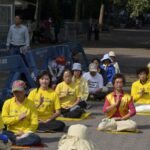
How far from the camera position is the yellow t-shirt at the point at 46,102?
11.6m

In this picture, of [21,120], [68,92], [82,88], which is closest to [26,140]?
[21,120]

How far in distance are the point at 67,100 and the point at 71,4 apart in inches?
2347

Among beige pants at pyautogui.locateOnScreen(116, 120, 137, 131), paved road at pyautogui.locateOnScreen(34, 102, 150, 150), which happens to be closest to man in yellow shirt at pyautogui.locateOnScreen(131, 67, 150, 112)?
paved road at pyautogui.locateOnScreen(34, 102, 150, 150)

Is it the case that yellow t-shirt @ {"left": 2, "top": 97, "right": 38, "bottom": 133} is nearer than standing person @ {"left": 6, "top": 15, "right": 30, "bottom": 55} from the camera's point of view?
Yes

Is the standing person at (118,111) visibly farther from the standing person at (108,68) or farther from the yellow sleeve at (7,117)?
the standing person at (108,68)

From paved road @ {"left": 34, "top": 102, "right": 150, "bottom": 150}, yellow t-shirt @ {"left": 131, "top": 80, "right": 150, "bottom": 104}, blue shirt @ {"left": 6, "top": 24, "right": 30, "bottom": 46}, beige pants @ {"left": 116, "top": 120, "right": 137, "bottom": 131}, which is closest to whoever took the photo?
paved road @ {"left": 34, "top": 102, "right": 150, "bottom": 150}

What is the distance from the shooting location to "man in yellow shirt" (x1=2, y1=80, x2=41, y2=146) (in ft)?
33.6

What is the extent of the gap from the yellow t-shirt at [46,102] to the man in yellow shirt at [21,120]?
1.17m

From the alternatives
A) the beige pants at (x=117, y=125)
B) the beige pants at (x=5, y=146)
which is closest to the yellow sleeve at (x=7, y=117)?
→ the beige pants at (x=5, y=146)

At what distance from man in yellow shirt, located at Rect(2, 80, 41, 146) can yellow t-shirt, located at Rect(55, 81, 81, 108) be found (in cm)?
303

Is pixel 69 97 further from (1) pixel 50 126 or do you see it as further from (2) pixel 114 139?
(2) pixel 114 139

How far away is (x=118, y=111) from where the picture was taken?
1222 cm

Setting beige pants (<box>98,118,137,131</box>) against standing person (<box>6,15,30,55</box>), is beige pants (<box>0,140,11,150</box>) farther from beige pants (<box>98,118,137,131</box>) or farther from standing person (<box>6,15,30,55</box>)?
A: standing person (<box>6,15,30,55</box>)

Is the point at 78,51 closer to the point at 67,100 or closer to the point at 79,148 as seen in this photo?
the point at 67,100
